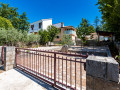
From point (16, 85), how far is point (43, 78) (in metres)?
0.95

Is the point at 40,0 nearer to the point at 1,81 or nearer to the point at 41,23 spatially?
the point at 41,23

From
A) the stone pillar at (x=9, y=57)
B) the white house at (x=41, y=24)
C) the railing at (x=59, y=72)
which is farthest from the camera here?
the white house at (x=41, y=24)

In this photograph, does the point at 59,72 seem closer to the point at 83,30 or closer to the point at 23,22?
the point at 83,30

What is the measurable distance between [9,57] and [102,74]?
4.43 meters

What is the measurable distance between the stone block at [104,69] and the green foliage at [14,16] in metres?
27.6

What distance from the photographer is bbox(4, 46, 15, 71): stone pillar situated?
381 centimetres

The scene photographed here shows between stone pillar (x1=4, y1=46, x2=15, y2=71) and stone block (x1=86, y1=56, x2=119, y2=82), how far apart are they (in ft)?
13.6

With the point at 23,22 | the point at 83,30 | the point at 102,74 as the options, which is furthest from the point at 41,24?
the point at 102,74

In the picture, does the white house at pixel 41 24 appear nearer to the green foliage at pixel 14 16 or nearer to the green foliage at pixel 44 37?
the green foliage at pixel 14 16

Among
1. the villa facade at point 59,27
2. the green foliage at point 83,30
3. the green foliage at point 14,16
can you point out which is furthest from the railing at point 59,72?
the green foliage at point 14,16

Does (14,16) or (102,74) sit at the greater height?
(14,16)

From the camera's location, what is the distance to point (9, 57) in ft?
13.0

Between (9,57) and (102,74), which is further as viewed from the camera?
(9,57)

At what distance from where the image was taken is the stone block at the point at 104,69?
1.31 m
